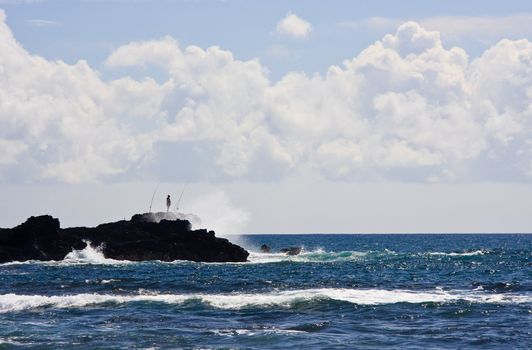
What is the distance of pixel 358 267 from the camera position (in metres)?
86.4

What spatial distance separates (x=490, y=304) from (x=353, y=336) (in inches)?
523

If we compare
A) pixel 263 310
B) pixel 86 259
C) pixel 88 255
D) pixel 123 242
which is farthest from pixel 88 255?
pixel 263 310

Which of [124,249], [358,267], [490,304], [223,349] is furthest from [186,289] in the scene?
[124,249]

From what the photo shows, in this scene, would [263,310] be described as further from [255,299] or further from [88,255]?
[88,255]

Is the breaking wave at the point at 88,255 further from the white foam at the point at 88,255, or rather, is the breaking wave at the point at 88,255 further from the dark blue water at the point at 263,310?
the dark blue water at the point at 263,310

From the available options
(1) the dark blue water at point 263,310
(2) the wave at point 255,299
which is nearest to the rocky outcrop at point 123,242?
(1) the dark blue water at point 263,310

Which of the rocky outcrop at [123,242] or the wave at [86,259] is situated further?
the rocky outcrop at [123,242]

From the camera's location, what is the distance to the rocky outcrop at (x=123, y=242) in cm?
9169

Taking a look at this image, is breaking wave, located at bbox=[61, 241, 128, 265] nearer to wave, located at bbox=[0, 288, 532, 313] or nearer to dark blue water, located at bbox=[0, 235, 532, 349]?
dark blue water, located at bbox=[0, 235, 532, 349]

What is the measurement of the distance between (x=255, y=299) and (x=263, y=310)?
4.34 meters

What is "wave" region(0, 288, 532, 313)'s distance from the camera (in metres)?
48.1

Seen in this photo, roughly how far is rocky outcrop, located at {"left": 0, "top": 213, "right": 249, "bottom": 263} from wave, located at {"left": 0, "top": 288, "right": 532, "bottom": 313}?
3945 cm

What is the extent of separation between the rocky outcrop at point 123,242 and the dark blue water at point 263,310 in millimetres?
16830

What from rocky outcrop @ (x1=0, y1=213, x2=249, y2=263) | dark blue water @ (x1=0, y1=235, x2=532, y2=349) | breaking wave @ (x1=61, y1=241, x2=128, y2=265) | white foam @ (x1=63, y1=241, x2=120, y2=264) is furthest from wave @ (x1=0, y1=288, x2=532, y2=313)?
white foam @ (x1=63, y1=241, x2=120, y2=264)
